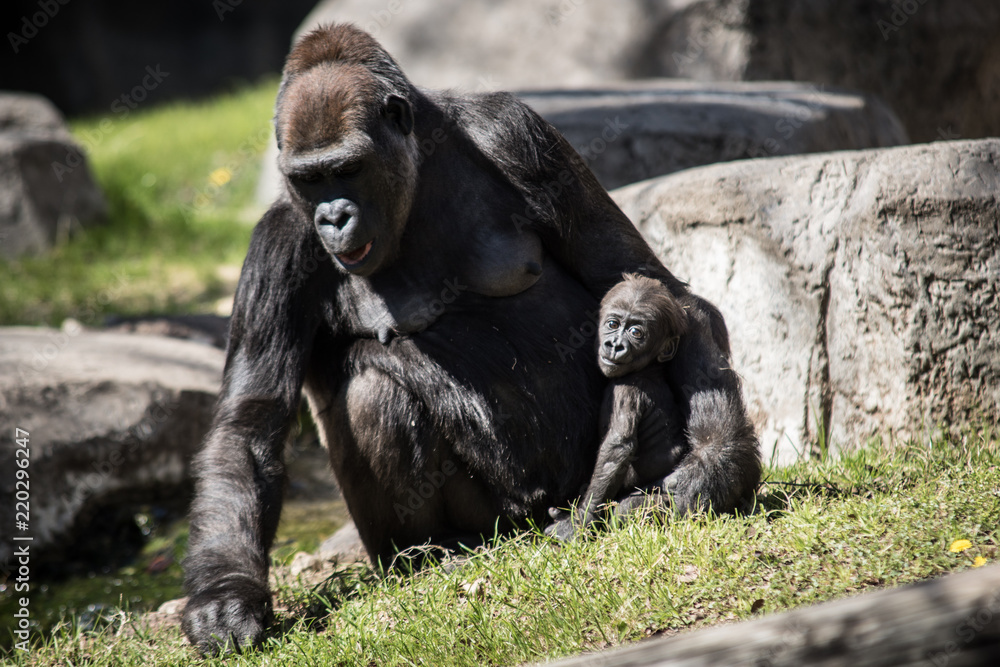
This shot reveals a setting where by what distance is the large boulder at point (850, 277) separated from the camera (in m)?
4.00

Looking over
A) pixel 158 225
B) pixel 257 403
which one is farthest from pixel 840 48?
pixel 158 225

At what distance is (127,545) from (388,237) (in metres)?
3.17

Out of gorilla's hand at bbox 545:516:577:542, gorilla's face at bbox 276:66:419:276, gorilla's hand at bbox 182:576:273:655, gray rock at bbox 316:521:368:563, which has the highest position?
gorilla's face at bbox 276:66:419:276

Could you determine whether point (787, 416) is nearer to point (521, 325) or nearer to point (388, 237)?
point (521, 325)

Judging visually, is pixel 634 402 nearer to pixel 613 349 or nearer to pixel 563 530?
pixel 613 349

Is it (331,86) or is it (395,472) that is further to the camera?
(395,472)

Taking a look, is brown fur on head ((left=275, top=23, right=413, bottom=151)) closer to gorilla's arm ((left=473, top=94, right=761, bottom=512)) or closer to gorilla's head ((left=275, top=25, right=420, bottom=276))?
gorilla's head ((left=275, top=25, right=420, bottom=276))

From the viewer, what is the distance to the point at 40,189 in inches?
392

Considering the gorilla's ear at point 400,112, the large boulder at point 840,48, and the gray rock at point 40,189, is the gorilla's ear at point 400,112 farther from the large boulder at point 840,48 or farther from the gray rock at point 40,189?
the gray rock at point 40,189

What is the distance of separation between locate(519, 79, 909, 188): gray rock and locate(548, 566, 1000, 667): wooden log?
451 centimetres

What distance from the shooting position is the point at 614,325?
363cm

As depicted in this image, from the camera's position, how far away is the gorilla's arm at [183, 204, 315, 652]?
3.59 m

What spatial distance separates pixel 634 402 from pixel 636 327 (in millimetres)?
299

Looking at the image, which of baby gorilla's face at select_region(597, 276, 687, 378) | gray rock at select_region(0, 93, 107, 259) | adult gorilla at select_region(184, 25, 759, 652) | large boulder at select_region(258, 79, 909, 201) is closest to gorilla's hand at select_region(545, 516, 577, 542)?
adult gorilla at select_region(184, 25, 759, 652)
